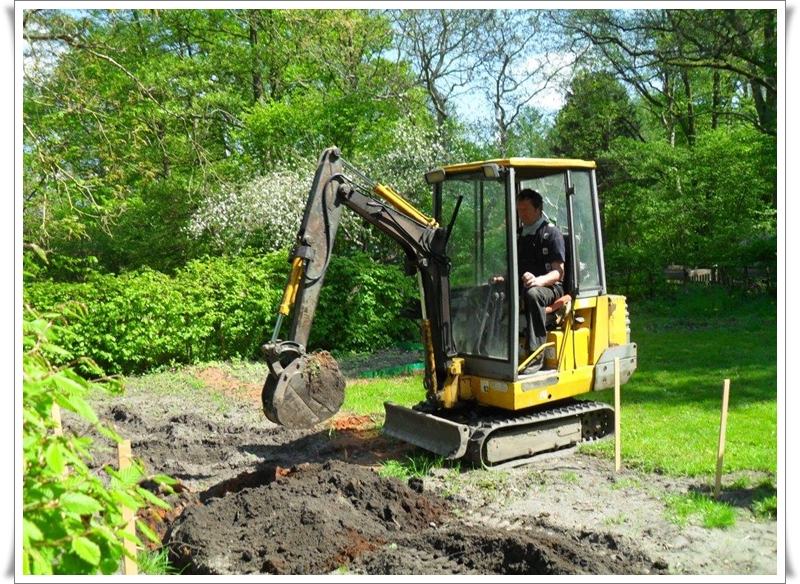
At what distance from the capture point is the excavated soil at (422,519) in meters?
4.49

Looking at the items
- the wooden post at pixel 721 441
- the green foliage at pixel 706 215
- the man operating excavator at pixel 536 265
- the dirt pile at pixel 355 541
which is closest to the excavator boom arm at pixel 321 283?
the man operating excavator at pixel 536 265

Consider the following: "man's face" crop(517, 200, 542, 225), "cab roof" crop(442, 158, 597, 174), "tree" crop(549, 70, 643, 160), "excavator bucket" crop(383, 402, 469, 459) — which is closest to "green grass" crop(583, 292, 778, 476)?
"excavator bucket" crop(383, 402, 469, 459)

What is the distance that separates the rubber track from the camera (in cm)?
641

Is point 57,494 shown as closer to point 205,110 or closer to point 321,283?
point 321,283

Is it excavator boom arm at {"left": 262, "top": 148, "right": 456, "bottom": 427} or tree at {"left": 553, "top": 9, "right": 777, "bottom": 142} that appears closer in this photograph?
excavator boom arm at {"left": 262, "top": 148, "right": 456, "bottom": 427}

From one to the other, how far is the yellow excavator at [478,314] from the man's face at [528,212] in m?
0.28

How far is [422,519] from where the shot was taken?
17.4ft

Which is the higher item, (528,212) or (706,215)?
(706,215)

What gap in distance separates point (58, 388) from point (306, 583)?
2100 mm

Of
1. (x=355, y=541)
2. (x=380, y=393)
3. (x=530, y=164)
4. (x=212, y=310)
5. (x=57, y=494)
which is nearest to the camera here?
→ (x=57, y=494)

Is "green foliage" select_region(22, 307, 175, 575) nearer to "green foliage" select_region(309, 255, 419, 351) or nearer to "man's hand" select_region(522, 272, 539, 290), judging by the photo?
"man's hand" select_region(522, 272, 539, 290)

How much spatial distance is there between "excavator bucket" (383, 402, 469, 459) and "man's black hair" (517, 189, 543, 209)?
224cm

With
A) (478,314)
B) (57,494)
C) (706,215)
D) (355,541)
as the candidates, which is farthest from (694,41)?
(57,494)

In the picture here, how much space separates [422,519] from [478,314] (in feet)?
7.27
